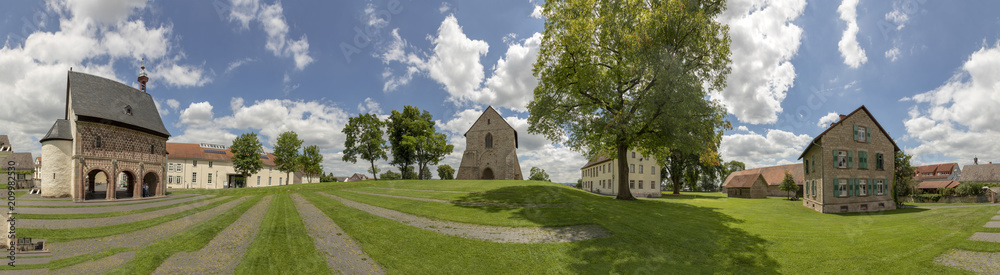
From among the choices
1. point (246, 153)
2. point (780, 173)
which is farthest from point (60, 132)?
point (780, 173)

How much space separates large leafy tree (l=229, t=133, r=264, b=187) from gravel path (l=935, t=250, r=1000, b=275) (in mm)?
61113

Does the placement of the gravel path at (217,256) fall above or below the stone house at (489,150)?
below

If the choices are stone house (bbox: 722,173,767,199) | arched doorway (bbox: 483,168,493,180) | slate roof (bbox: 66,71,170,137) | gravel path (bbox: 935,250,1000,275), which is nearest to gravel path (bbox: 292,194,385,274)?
gravel path (bbox: 935,250,1000,275)

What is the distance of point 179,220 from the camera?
1353cm

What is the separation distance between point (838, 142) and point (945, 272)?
79.8ft

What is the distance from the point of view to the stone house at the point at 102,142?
74.6 feet

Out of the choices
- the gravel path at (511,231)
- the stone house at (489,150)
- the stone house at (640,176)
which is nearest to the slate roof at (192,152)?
the stone house at (489,150)

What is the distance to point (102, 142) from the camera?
80.8ft

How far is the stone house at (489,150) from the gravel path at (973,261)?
37.2 meters

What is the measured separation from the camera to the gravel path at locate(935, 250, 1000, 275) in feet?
30.0

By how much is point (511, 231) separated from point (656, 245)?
4.32 meters

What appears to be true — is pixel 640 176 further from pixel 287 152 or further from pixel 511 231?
pixel 287 152

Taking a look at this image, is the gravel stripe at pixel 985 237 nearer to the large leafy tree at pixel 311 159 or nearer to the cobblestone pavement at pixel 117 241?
the cobblestone pavement at pixel 117 241

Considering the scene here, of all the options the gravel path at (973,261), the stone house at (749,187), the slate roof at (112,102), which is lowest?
the stone house at (749,187)
